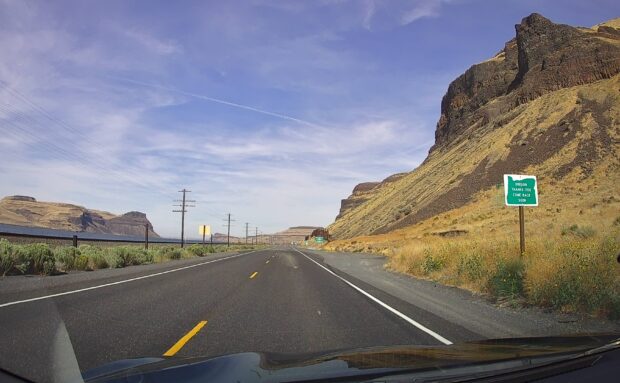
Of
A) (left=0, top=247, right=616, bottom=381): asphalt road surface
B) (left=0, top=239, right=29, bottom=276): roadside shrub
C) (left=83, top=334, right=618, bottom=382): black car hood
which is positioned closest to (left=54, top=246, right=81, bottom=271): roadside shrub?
(left=0, top=239, right=29, bottom=276): roadside shrub

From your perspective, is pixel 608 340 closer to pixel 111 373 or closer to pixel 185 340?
Answer: pixel 111 373

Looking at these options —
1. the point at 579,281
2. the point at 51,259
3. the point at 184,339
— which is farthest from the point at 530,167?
the point at 184,339

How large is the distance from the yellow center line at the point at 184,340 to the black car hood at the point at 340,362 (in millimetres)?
1796

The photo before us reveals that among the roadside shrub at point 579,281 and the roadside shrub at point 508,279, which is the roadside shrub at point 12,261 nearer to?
the roadside shrub at point 508,279

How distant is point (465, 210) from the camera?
57.1 metres

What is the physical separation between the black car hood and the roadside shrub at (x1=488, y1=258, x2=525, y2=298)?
754cm

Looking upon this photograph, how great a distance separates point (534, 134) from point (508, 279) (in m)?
52.9

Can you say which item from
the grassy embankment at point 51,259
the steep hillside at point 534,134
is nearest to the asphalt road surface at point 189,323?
the grassy embankment at point 51,259

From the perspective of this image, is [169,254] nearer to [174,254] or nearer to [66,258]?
[174,254]

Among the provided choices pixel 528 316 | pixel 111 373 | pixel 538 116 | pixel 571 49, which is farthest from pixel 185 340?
pixel 571 49

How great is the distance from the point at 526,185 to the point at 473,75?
80998 mm

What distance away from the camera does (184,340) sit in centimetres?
721

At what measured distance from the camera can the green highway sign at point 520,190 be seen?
16.3 m

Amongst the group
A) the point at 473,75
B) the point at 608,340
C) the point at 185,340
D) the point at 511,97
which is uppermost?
the point at 473,75
